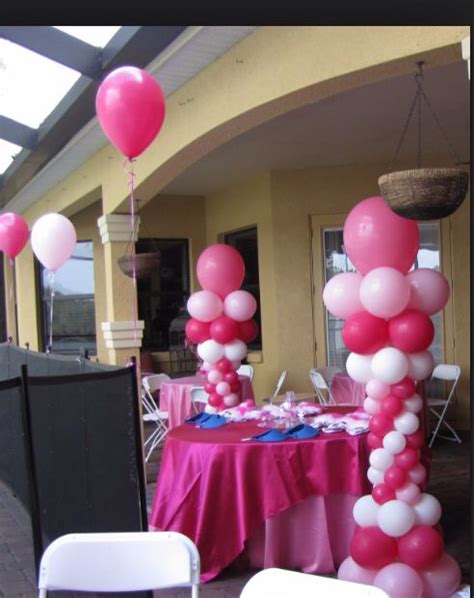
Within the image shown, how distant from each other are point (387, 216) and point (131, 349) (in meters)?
3.82

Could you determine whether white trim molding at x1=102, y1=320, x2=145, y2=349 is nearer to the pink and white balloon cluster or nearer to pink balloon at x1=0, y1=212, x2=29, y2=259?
the pink and white balloon cluster

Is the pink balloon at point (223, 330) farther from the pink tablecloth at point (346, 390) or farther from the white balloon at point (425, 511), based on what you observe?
the white balloon at point (425, 511)

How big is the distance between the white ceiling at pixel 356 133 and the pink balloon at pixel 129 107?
2.02 meters

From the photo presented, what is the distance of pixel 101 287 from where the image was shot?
33.1 ft

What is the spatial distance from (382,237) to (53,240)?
3295 mm

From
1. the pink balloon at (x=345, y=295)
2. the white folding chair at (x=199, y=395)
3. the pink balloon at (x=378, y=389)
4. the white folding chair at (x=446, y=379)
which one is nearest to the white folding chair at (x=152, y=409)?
the white folding chair at (x=199, y=395)

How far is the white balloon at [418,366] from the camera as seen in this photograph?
3232mm

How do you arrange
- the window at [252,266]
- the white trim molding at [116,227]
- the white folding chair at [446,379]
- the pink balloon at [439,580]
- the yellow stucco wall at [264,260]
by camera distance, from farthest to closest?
1. the window at [252,266]
2. the yellow stucco wall at [264,260]
3. the white folding chair at [446,379]
4. the white trim molding at [116,227]
5. the pink balloon at [439,580]

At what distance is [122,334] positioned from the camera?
6492 mm

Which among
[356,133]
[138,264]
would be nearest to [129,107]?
[138,264]

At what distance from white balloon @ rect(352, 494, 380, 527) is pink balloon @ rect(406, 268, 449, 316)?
0.93m

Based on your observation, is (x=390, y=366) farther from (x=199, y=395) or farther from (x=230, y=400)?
(x=199, y=395)

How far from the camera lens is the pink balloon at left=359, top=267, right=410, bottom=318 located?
3.10 m

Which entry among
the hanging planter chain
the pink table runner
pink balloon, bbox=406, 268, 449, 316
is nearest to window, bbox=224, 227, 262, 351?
the pink table runner
